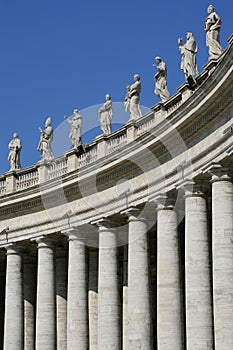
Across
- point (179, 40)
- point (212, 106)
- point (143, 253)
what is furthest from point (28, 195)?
point (212, 106)

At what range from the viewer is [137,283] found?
238 ft

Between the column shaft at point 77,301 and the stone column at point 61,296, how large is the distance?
7.85 metres

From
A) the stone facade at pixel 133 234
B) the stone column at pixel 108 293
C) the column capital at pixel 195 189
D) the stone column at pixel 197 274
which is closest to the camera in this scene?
the stone facade at pixel 133 234

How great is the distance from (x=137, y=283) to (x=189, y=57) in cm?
1890

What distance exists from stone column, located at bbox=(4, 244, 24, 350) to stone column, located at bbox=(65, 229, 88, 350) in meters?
8.75

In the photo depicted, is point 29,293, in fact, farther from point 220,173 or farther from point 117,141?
point 220,173

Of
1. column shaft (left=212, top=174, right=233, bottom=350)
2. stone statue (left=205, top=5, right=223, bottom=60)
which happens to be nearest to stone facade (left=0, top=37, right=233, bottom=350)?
column shaft (left=212, top=174, right=233, bottom=350)

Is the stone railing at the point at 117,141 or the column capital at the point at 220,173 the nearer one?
the column capital at the point at 220,173

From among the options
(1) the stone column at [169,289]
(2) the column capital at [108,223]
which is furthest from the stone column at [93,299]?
(1) the stone column at [169,289]

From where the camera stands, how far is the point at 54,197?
86750 millimetres

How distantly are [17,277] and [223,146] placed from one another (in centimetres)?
3919

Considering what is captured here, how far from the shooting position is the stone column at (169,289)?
66.4m

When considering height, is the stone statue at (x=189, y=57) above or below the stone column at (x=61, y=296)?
above

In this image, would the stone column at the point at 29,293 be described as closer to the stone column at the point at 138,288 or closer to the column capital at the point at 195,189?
the stone column at the point at 138,288
